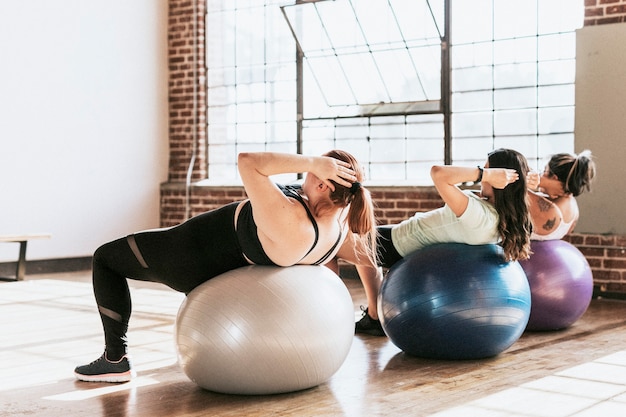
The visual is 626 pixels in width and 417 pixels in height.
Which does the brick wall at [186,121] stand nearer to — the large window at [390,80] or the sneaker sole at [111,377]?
the large window at [390,80]

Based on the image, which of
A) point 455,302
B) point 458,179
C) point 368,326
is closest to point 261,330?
point 455,302

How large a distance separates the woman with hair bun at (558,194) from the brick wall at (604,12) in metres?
1.54

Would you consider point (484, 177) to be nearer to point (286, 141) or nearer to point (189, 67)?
point (286, 141)

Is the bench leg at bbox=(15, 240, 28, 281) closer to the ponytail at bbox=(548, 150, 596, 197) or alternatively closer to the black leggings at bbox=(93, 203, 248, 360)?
the black leggings at bbox=(93, 203, 248, 360)

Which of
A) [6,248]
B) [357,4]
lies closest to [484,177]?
[357,4]

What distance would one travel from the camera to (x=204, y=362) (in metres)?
2.96

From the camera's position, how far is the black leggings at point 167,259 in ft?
10.1

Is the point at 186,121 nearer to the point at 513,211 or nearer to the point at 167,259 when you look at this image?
the point at 513,211

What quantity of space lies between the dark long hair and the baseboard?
4837 mm

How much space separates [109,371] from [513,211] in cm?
183

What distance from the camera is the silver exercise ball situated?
2902 millimetres

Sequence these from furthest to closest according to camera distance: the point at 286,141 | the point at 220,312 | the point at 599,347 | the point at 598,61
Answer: the point at 286,141
the point at 598,61
the point at 599,347
the point at 220,312

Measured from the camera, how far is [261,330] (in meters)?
2.89

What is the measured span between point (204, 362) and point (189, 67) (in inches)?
225
